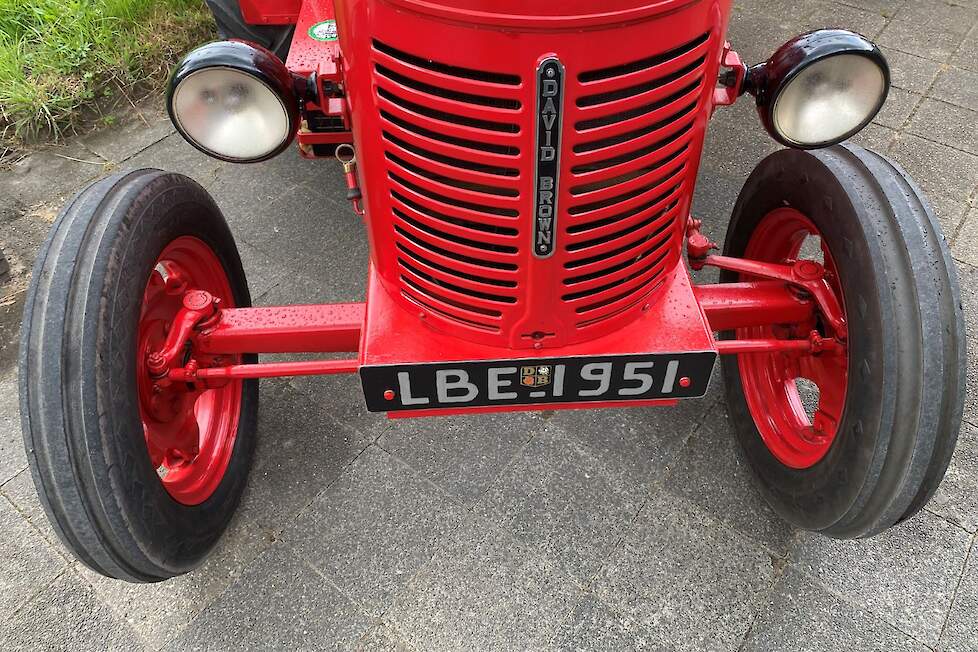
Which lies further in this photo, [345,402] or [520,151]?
[345,402]

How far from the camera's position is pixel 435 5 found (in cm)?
110

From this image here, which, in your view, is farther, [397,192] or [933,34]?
[933,34]

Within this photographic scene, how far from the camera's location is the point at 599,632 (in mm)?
1828

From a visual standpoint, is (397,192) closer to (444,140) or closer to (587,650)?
(444,140)

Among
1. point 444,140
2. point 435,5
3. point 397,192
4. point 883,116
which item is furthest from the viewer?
point 883,116

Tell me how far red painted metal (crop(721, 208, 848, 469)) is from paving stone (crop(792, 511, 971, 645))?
0.94ft

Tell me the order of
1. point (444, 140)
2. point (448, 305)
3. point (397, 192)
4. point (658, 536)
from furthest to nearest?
point (658, 536)
point (448, 305)
point (397, 192)
point (444, 140)

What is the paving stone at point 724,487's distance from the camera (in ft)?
6.64

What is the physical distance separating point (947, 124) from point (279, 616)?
3758 mm

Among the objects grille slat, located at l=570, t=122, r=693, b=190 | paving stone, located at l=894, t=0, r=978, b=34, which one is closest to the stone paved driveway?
grille slat, located at l=570, t=122, r=693, b=190

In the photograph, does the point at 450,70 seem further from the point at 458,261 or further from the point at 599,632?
the point at 599,632

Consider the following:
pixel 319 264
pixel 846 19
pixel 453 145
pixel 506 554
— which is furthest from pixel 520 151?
pixel 846 19

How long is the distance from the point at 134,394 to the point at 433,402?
70 centimetres

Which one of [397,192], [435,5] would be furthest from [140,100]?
[435,5]
